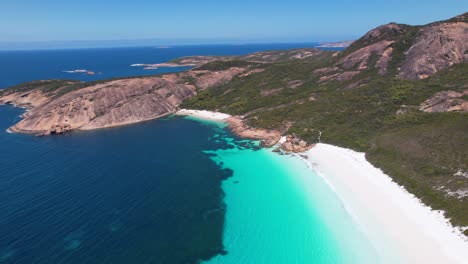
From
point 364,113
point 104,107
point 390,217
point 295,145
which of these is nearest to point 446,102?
point 364,113

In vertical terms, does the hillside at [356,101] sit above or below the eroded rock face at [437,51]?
below

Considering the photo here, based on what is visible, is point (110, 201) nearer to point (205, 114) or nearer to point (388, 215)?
point (388, 215)

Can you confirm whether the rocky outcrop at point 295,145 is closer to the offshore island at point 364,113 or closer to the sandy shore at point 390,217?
the offshore island at point 364,113

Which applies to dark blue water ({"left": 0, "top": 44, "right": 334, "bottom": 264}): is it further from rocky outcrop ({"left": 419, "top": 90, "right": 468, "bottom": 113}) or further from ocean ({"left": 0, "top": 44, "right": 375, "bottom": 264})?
rocky outcrop ({"left": 419, "top": 90, "right": 468, "bottom": 113})

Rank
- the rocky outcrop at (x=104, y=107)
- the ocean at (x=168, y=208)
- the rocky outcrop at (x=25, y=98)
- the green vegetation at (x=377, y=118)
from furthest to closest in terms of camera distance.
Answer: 1. the rocky outcrop at (x=25, y=98)
2. the rocky outcrop at (x=104, y=107)
3. the green vegetation at (x=377, y=118)
4. the ocean at (x=168, y=208)

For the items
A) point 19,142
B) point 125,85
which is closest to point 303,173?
point 19,142

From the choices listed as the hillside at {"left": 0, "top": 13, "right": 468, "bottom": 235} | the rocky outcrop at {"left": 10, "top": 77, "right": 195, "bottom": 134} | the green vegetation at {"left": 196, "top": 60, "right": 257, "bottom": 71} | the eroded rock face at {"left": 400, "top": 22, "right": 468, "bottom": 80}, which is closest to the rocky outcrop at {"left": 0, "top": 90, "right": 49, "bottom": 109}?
the hillside at {"left": 0, "top": 13, "right": 468, "bottom": 235}

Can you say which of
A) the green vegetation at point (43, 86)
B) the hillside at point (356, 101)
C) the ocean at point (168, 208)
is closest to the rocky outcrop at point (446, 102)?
the hillside at point (356, 101)

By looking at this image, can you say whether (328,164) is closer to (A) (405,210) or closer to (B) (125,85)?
(A) (405,210)
